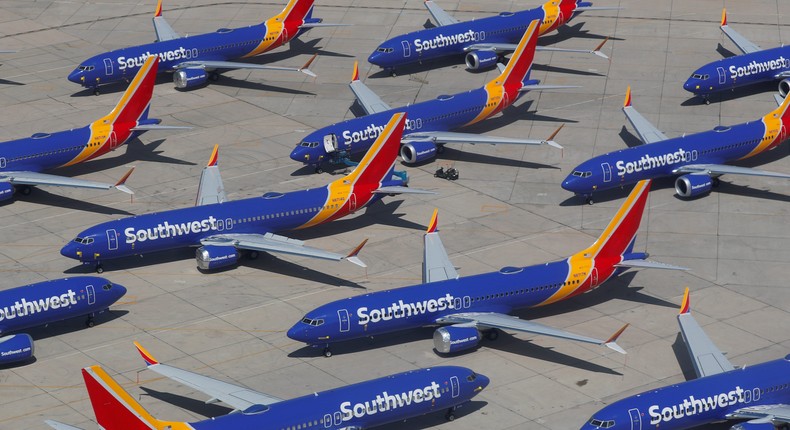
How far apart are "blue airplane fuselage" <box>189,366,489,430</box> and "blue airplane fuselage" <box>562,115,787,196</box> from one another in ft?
97.1

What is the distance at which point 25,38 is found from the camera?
13812cm

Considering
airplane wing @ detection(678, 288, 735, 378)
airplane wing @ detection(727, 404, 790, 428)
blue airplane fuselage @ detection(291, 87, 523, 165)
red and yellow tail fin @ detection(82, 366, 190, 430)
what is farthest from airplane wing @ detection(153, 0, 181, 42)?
airplane wing @ detection(727, 404, 790, 428)

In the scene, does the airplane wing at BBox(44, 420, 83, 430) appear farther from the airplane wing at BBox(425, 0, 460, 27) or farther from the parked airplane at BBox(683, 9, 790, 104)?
the airplane wing at BBox(425, 0, 460, 27)

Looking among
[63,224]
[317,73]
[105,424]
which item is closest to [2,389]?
[105,424]

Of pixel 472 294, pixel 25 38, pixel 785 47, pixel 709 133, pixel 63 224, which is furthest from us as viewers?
pixel 25 38

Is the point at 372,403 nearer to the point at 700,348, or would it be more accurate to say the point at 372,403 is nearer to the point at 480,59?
the point at 700,348

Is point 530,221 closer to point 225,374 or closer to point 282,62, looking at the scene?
point 225,374

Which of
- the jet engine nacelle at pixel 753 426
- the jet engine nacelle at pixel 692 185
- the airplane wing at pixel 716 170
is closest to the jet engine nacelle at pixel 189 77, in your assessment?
the airplane wing at pixel 716 170

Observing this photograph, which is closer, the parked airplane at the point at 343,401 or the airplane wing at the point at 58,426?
the airplane wing at the point at 58,426

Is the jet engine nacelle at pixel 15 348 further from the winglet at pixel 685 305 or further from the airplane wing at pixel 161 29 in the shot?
the airplane wing at pixel 161 29

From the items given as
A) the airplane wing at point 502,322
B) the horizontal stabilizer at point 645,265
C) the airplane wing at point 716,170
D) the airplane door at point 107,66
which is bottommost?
the airplane wing at point 502,322

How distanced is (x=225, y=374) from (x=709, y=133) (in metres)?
45.3

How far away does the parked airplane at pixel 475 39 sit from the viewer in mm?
128500

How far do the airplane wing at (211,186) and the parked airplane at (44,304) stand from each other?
583 inches
